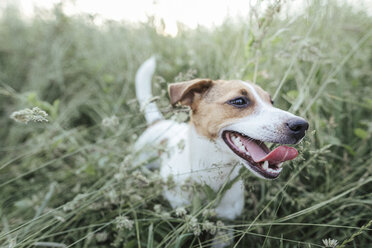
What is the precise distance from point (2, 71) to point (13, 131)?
56.2 inches

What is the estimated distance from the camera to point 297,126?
1479 mm

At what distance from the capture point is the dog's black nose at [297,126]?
4.84 ft

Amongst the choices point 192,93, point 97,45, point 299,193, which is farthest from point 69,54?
point 299,193

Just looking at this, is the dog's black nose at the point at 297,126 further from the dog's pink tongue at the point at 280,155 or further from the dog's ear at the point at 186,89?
the dog's ear at the point at 186,89

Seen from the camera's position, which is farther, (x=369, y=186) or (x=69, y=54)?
(x=69, y=54)

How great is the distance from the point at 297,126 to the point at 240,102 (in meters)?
0.45

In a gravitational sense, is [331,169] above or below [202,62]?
below

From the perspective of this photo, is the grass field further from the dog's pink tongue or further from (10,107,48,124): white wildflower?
(10,107,48,124): white wildflower

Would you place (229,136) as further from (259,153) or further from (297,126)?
(297,126)

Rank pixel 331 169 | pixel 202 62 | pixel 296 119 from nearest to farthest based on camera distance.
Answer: pixel 296 119
pixel 331 169
pixel 202 62

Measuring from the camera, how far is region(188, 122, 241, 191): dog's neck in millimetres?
1832

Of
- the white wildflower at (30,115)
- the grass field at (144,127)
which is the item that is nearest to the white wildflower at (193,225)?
the grass field at (144,127)

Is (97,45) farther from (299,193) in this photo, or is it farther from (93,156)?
(299,193)

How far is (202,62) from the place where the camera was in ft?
11.1
